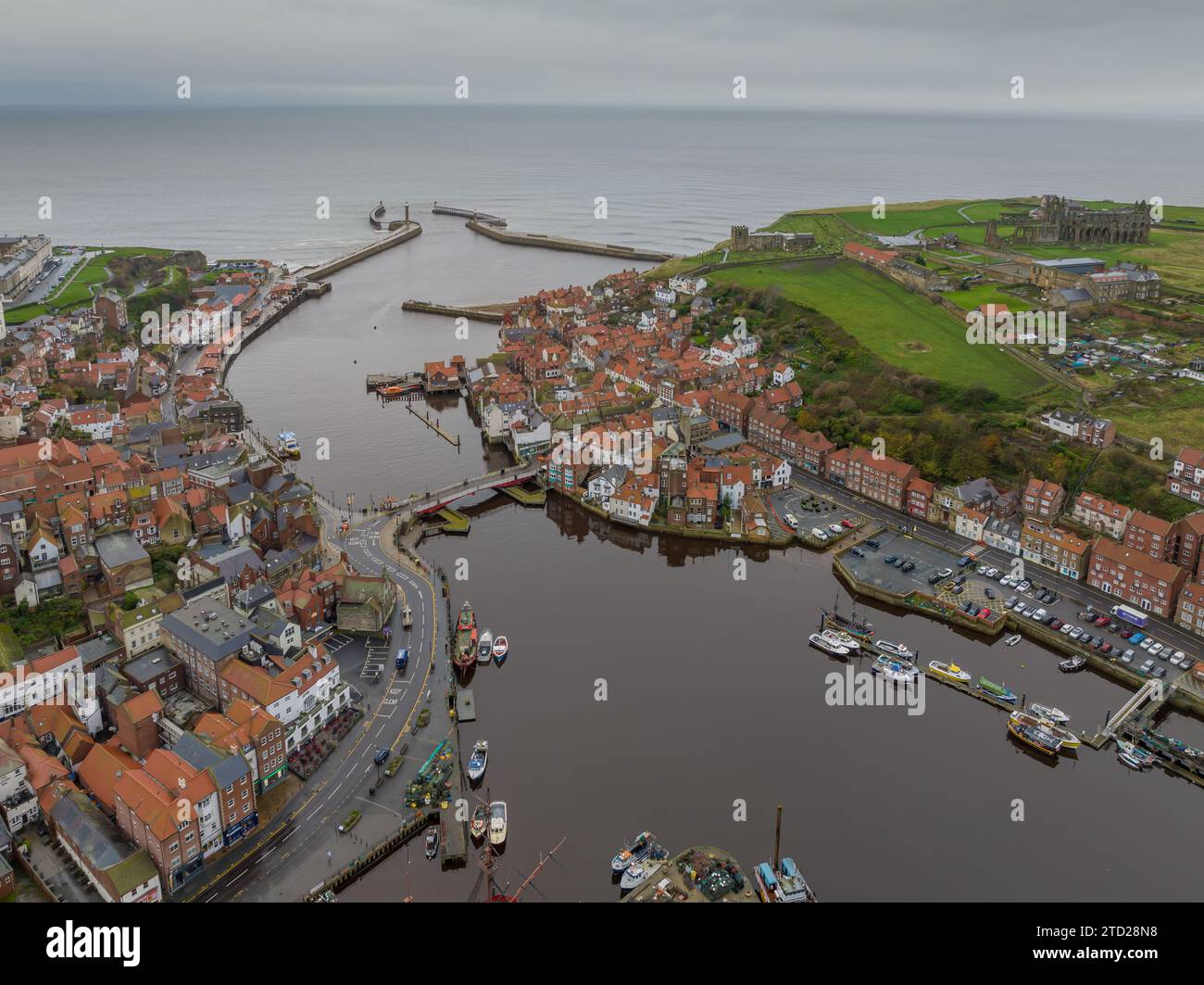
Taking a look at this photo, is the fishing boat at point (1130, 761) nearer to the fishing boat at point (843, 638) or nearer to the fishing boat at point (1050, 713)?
the fishing boat at point (1050, 713)

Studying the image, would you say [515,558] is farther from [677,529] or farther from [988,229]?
[988,229]

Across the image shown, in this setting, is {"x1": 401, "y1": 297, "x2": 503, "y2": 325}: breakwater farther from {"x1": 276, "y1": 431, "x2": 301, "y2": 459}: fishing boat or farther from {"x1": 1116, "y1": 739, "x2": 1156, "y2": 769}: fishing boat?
{"x1": 1116, "y1": 739, "x2": 1156, "y2": 769}: fishing boat

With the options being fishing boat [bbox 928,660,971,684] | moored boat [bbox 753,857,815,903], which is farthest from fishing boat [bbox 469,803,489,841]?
fishing boat [bbox 928,660,971,684]

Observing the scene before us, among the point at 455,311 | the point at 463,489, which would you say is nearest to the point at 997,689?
the point at 463,489

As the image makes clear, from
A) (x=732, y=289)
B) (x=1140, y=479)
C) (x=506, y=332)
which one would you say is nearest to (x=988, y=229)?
(x=732, y=289)

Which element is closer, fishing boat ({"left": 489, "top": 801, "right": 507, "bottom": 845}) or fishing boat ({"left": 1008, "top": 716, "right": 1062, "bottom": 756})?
fishing boat ({"left": 489, "top": 801, "right": 507, "bottom": 845})

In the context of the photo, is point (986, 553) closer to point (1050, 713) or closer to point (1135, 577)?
point (1135, 577)
